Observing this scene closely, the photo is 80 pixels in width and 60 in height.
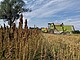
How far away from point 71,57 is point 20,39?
1.74 meters

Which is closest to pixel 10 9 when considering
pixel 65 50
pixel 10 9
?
pixel 10 9

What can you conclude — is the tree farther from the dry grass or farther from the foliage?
the dry grass

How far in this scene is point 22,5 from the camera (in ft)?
229

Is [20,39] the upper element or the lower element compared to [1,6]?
lower

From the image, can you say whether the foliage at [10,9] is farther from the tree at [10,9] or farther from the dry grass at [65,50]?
the dry grass at [65,50]

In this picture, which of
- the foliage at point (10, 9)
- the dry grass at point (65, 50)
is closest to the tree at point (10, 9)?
the foliage at point (10, 9)

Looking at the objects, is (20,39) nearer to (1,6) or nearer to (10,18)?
(10,18)

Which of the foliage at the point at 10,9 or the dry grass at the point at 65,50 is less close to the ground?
the foliage at the point at 10,9

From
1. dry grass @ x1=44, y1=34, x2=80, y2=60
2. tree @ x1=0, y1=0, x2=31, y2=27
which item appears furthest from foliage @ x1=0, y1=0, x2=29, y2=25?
dry grass @ x1=44, y1=34, x2=80, y2=60

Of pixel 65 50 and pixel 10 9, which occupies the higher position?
pixel 10 9

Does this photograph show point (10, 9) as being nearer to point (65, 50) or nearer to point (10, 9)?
point (10, 9)

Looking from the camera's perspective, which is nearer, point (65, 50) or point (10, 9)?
point (65, 50)

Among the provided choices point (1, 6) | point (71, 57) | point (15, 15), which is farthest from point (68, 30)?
point (71, 57)

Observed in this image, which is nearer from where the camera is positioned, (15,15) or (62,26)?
(62,26)
